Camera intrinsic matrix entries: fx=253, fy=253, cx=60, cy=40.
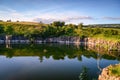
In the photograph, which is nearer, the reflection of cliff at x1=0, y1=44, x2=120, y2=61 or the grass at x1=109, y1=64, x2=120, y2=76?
the grass at x1=109, y1=64, x2=120, y2=76

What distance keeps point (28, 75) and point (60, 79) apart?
1029 centimetres

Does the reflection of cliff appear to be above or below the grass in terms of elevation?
below

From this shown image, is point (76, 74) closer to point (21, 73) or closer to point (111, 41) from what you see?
point (21, 73)

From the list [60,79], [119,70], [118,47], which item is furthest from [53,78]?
[118,47]

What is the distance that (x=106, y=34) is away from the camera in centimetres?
19450

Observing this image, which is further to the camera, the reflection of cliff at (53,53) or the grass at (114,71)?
the reflection of cliff at (53,53)

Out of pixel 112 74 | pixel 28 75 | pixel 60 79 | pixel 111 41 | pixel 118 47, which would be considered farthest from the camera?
pixel 111 41

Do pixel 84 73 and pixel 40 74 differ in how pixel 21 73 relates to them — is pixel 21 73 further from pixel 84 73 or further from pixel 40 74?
pixel 84 73

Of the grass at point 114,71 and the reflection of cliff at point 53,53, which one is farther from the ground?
the grass at point 114,71

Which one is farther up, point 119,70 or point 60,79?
point 119,70

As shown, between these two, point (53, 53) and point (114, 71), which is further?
point (53, 53)

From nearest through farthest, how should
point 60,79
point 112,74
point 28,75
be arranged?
point 112,74 < point 60,79 < point 28,75

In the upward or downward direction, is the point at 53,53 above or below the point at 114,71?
below

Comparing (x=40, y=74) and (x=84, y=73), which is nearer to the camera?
(x=84, y=73)
